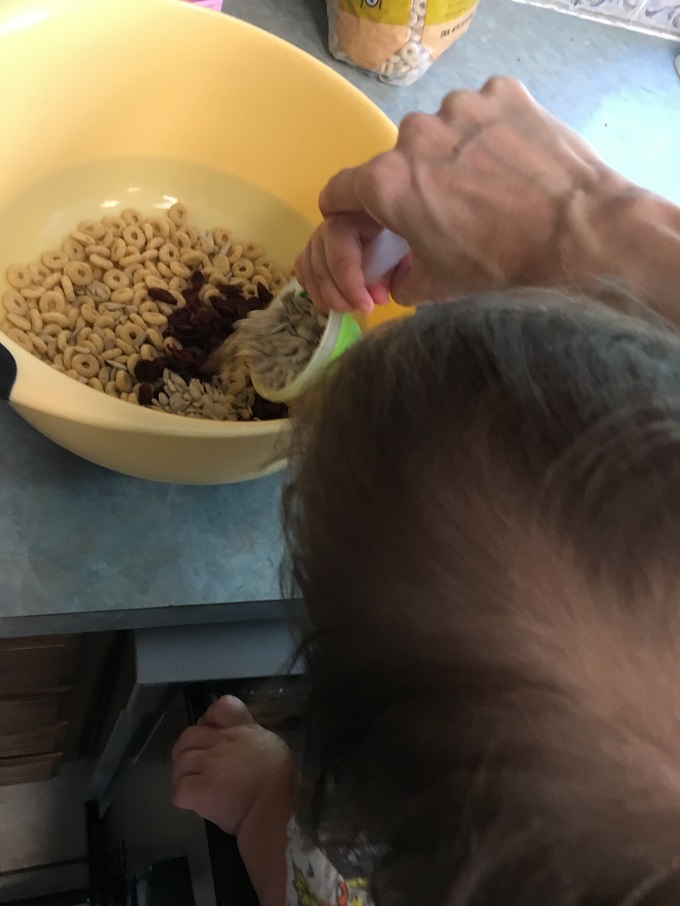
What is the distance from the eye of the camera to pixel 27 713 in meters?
0.93

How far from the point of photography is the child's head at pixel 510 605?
0.28 m

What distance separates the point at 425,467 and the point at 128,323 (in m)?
0.54

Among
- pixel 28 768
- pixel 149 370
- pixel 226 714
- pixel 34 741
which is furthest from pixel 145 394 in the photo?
pixel 28 768

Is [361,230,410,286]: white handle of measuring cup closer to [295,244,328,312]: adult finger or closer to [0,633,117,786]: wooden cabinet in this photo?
[295,244,328,312]: adult finger

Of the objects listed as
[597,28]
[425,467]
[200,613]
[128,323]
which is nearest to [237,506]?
[200,613]

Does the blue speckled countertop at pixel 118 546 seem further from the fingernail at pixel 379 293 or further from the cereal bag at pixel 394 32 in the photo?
the cereal bag at pixel 394 32

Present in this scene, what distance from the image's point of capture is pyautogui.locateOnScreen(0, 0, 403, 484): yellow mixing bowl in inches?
26.5

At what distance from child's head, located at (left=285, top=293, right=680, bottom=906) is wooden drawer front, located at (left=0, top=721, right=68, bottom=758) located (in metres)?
0.80

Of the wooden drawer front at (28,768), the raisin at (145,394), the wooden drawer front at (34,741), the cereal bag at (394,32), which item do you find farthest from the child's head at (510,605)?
the wooden drawer front at (28,768)

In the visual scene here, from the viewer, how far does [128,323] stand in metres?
0.77

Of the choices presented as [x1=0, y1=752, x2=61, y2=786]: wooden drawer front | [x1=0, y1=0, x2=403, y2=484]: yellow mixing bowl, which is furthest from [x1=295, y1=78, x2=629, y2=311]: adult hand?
[x1=0, y1=752, x2=61, y2=786]: wooden drawer front

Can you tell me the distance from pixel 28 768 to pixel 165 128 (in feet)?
3.00

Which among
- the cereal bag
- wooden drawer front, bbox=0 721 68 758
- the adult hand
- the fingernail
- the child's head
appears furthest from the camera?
wooden drawer front, bbox=0 721 68 758

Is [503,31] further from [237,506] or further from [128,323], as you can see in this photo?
[237,506]
